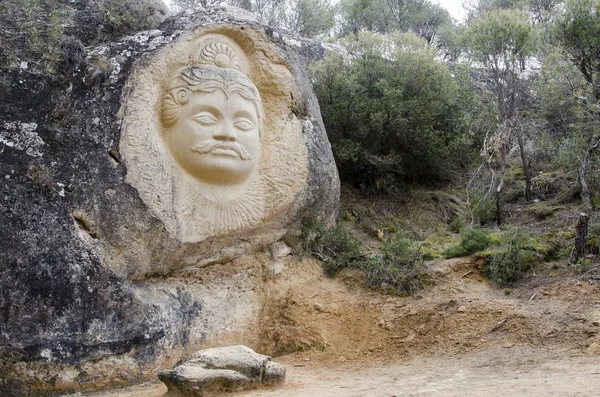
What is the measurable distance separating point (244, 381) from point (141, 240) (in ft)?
7.61

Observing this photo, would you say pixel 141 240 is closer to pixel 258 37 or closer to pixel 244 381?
pixel 244 381

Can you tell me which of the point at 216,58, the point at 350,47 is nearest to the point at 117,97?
the point at 216,58

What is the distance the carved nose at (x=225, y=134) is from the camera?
9.12m

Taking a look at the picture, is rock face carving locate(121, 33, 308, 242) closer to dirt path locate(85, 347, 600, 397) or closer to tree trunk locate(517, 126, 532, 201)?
dirt path locate(85, 347, 600, 397)

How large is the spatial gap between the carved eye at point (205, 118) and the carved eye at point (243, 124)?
287 mm

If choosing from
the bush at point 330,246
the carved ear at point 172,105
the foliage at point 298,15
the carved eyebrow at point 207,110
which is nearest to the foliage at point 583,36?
the bush at point 330,246

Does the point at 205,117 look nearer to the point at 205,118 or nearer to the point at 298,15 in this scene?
the point at 205,118

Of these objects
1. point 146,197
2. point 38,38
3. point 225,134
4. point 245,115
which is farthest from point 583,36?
point 38,38

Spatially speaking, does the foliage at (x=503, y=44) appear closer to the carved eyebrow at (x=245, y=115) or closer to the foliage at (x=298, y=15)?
the carved eyebrow at (x=245, y=115)

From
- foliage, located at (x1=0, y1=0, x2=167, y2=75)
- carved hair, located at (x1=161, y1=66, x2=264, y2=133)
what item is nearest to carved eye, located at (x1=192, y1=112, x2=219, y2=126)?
carved hair, located at (x1=161, y1=66, x2=264, y2=133)

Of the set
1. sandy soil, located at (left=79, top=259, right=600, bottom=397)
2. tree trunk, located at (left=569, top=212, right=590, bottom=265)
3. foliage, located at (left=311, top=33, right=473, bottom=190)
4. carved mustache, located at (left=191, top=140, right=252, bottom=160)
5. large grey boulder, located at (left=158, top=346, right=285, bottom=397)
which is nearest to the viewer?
large grey boulder, located at (left=158, top=346, right=285, bottom=397)

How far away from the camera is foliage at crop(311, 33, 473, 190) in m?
12.9

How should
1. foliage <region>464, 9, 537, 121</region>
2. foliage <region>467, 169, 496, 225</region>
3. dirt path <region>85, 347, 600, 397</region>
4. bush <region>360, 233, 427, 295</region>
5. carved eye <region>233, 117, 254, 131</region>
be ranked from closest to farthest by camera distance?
dirt path <region>85, 347, 600, 397</region>
carved eye <region>233, 117, 254, 131</region>
bush <region>360, 233, 427, 295</region>
foliage <region>467, 169, 496, 225</region>
foliage <region>464, 9, 537, 121</region>

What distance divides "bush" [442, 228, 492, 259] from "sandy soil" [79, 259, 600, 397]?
21cm
